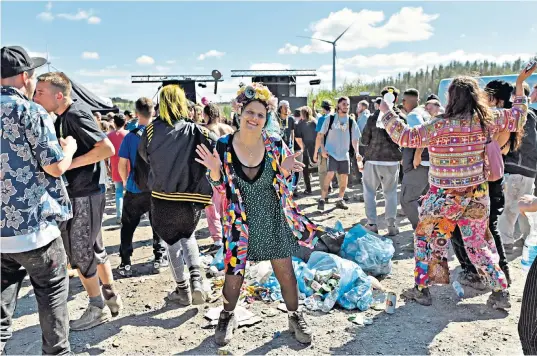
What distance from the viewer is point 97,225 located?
3275mm

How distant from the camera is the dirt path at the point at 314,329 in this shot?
10.0ft

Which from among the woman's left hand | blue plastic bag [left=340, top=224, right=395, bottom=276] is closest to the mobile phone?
the woman's left hand

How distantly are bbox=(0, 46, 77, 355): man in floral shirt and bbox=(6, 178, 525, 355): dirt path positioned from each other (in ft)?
2.59

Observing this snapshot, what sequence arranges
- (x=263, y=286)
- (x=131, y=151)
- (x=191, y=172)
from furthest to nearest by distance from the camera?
1. (x=131, y=151)
2. (x=263, y=286)
3. (x=191, y=172)

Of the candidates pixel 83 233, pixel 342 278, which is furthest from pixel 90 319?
pixel 342 278

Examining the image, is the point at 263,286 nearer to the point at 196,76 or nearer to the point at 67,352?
the point at 67,352

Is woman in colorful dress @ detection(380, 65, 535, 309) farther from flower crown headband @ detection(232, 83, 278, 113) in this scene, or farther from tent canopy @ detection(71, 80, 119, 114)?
tent canopy @ detection(71, 80, 119, 114)

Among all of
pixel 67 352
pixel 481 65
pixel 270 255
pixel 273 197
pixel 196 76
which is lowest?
pixel 67 352

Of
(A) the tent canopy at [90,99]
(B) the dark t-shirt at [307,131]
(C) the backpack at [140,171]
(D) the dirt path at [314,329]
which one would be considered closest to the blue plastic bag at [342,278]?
(D) the dirt path at [314,329]

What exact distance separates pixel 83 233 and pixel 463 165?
317cm

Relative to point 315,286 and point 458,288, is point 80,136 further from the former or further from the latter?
point 458,288

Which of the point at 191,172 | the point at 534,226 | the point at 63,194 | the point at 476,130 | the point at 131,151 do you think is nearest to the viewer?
the point at 534,226

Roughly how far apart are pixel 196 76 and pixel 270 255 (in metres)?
39.3

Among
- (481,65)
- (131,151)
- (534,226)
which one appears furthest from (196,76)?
(481,65)
